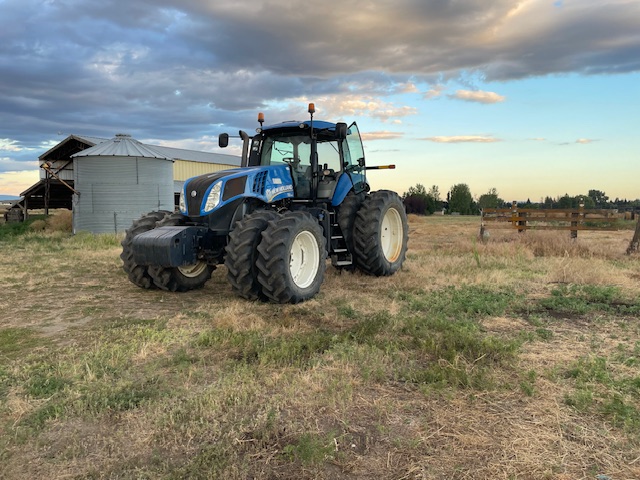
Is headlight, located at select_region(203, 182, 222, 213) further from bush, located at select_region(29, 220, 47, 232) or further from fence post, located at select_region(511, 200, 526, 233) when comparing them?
bush, located at select_region(29, 220, 47, 232)

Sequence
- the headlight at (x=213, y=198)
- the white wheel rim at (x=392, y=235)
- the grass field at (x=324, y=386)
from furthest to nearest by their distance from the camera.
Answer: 1. the white wheel rim at (x=392, y=235)
2. the headlight at (x=213, y=198)
3. the grass field at (x=324, y=386)

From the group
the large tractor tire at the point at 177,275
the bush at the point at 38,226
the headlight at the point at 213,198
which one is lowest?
the large tractor tire at the point at 177,275

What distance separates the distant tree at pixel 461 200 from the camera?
288 feet

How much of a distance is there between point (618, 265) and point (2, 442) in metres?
10.8

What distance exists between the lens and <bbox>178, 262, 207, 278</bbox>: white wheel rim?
305 inches

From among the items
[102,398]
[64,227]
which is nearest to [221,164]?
[64,227]

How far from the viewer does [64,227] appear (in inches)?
923

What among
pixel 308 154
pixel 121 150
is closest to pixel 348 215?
pixel 308 154

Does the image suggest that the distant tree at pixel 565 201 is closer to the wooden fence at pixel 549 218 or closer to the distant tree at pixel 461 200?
the distant tree at pixel 461 200

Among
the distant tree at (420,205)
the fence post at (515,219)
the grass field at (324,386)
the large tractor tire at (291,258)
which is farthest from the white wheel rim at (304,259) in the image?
the distant tree at (420,205)

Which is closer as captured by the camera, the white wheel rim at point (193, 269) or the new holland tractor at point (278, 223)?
the new holland tractor at point (278, 223)

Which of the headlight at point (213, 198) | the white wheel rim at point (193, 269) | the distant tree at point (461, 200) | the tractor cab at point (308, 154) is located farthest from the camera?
the distant tree at point (461, 200)

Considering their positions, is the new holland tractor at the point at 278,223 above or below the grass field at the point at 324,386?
above

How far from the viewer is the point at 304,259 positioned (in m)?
7.38
